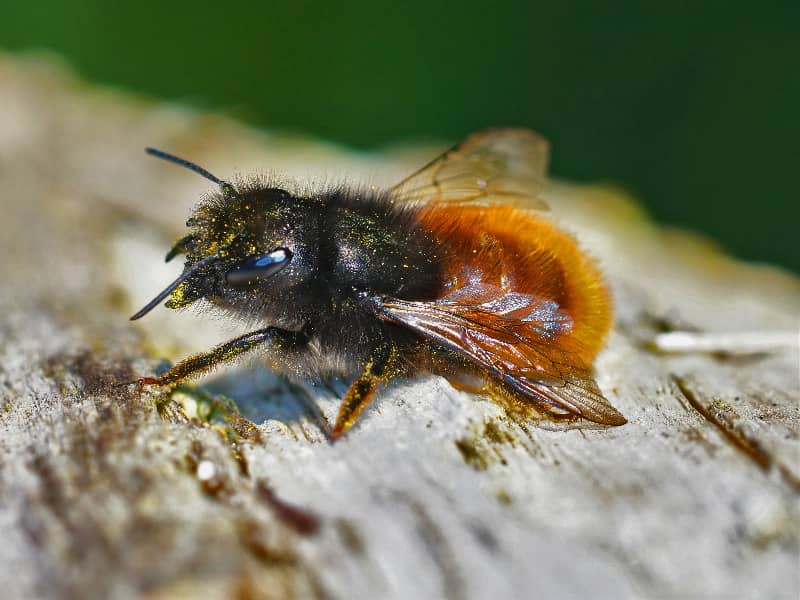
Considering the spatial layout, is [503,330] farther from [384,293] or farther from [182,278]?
[182,278]

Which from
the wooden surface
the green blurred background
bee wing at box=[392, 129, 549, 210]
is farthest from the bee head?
Result: the green blurred background

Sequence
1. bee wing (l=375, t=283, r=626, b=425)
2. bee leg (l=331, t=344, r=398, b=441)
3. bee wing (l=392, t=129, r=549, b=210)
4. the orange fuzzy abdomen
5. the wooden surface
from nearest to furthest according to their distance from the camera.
→ 1. the wooden surface
2. bee leg (l=331, t=344, r=398, b=441)
3. bee wing (l=375, t=283, r=626, b=425)
4. the orange fuzzy abdomen
5. bee wing (l=392, t=129, r=549, b=210)

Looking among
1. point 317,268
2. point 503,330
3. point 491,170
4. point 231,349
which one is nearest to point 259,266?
point 317,268

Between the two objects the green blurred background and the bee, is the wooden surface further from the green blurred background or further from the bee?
the green blurred background

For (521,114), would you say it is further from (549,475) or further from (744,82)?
(549,475)

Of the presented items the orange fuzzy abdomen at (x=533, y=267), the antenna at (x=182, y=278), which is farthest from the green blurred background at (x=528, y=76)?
the antenna at (x=182, y=278)

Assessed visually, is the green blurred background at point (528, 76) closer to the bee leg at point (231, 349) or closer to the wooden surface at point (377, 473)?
the wooden surface at point (377, 473)
